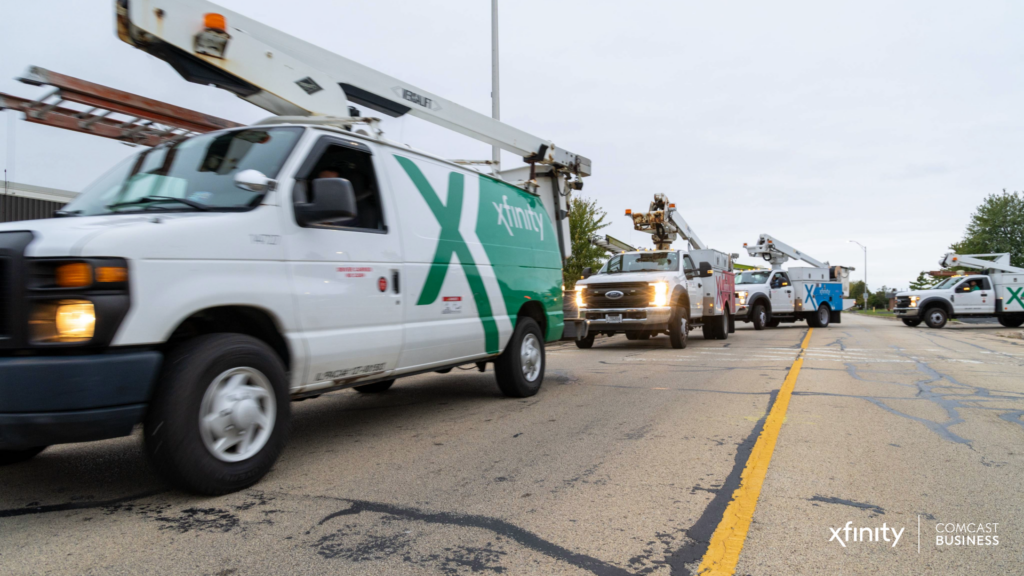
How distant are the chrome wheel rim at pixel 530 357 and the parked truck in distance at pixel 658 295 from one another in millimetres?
4132

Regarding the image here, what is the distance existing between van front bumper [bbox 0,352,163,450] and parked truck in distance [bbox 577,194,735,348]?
878cm

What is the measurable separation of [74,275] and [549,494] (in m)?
2.64

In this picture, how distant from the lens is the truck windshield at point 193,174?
13.1ft

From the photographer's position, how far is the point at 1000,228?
6325 cm

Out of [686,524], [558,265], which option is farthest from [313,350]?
[558,265]

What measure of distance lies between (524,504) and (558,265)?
4766mm

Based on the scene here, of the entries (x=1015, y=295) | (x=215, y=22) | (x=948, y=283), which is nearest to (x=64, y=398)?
(x=215, y=22)

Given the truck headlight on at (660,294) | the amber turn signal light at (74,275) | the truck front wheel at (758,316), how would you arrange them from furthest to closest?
the truck front wheel at (758,316) → the truck headlight on at (660,294) → the amber turn signal light at (74,275)

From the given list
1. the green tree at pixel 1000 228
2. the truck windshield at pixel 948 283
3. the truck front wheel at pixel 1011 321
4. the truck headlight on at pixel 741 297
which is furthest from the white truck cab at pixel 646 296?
the green tree at pixel 1000 228

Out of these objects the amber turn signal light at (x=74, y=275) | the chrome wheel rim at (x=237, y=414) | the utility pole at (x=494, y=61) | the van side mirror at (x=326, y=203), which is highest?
the utility pole at (x=494, y=61)

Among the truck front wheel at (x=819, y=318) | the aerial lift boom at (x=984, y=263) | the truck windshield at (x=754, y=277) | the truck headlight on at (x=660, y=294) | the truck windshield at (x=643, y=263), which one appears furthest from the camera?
the aerial lift boom at (x=984, y=263)

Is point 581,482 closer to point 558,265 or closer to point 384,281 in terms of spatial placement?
point 384,281

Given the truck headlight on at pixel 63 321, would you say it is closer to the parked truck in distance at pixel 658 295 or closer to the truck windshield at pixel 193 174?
the truck windshield at pixel 193 174

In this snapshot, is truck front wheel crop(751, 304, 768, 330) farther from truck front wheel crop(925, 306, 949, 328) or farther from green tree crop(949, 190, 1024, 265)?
green tree crop(949, 190, 1024, 265)
